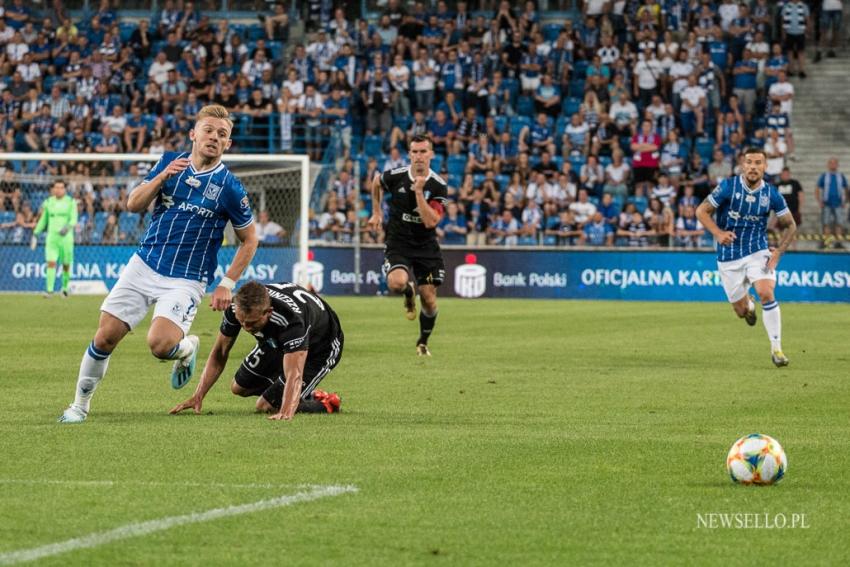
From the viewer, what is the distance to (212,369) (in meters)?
10.4

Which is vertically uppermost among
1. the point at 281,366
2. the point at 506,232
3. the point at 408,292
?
the point at 281,366

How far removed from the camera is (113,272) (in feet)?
102

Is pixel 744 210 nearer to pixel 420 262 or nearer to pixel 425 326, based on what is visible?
pixel 420 262

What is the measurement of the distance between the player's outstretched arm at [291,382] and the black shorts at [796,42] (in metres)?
29.0

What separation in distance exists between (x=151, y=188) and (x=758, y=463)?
4.60 meters

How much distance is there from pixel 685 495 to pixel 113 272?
25033 mm

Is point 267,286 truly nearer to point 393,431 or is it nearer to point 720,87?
point 393,431

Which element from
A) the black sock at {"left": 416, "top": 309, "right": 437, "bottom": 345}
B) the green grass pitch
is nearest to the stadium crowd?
the black sock at {"left": 416, "top": 309, "right": 437, "bottom": 345}

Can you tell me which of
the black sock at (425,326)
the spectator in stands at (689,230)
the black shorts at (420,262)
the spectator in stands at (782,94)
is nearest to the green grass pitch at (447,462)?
the black sock at (425,326)

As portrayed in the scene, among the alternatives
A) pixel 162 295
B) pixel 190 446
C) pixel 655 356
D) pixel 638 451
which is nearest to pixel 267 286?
pixel 162 295

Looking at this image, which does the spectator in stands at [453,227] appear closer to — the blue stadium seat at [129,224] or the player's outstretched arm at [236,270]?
the blue stadium seat at [129,224]

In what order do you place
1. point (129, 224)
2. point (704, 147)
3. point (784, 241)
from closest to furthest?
point (784, 241) → point (129, 224) → point (704, 147)

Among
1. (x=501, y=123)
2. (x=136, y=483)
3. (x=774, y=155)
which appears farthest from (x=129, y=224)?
(x=136, y=483)

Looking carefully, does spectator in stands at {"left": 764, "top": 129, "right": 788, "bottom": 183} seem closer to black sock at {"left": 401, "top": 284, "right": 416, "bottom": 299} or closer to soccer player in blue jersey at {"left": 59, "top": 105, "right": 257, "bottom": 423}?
black sock at {"left": 401, "top": 284, "right": 416, "bottom": 299}
